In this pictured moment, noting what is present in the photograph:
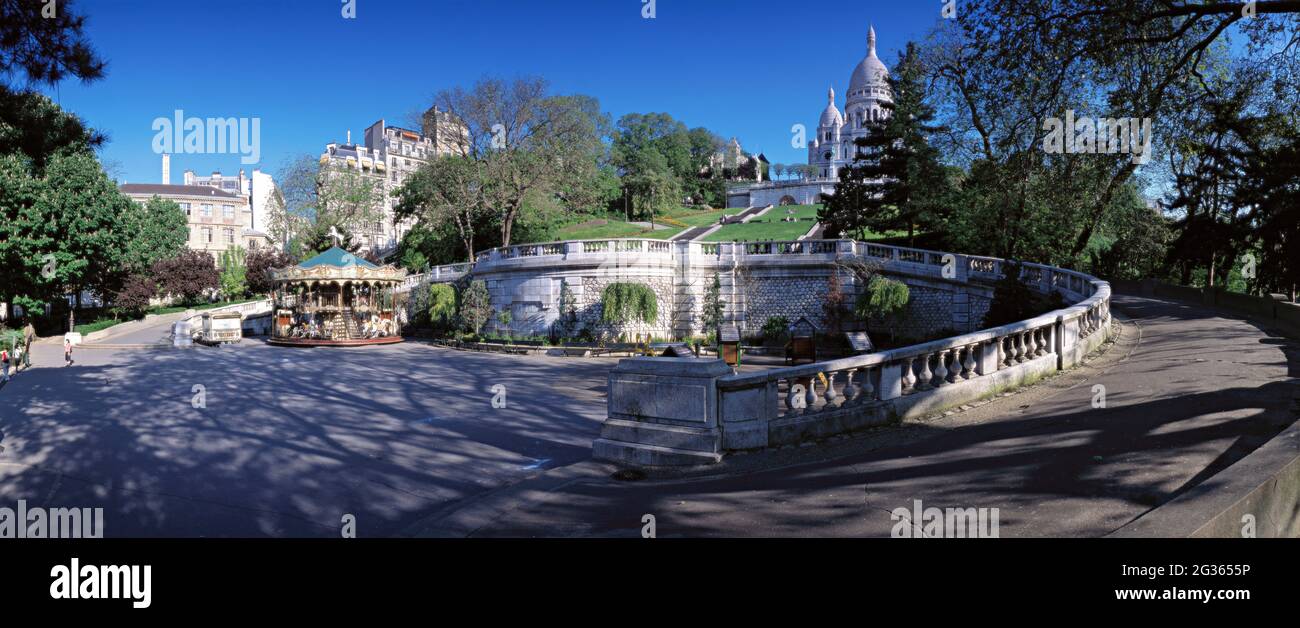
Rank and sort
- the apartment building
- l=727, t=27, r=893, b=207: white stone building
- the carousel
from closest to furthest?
1. the carousel
2. the apartment building
3. l=727, t=27, r=893, b=207: white stone building

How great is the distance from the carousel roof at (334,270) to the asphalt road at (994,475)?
2942 centimetres

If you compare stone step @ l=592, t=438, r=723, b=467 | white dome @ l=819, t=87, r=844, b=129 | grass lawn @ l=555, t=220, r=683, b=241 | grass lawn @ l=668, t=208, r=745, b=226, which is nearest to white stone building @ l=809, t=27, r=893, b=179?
white dome @ l=819, t=87, r=844, b=129

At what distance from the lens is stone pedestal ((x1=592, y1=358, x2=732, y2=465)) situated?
7086mm

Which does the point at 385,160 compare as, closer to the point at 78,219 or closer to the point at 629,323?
the point at 78,219

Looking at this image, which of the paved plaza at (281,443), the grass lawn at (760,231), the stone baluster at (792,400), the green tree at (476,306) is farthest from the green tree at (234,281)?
the stone baluster at (792,400)

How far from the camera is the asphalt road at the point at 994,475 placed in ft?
15.9

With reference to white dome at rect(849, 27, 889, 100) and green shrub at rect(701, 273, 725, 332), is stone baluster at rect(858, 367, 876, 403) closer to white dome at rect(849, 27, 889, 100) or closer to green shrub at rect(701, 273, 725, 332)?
green shrub at rect(701, 273, 725, 332)

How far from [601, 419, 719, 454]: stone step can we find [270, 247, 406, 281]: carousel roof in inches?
1129

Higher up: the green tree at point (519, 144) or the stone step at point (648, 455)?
the green tree at point (519, 144)

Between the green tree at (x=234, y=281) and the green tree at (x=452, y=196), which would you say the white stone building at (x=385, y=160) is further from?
the green tree at (x=452, y=196)

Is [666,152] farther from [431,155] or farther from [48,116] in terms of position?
[48,116]

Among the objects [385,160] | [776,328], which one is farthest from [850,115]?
[776,328]

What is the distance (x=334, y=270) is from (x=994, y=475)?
32.4 meters
